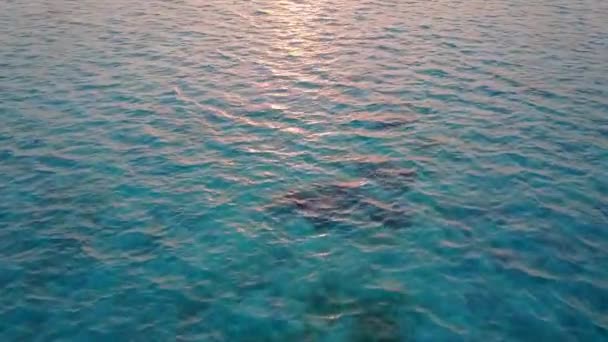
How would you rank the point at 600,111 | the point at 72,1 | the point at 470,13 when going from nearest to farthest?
1. the point at 600,111
2. the point at 470,13
3. the point at 72,1

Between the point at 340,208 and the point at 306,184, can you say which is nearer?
the point at 340,208

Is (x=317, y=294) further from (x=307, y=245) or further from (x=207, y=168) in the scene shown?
(x=207, y=168)

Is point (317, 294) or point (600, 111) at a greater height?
point (600, 111)

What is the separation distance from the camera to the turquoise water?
17.7 meters

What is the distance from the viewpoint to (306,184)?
2358 cm

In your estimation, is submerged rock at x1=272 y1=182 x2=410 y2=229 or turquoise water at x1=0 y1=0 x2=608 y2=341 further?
submerged rock at x1=272 y1=182 x2=410 y2=229

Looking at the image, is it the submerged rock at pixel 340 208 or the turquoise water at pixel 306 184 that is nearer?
the turquoise water at pixel 306 184

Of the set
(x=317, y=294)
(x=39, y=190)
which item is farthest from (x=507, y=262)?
(x=39, y=190)

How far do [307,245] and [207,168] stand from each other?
6.60m

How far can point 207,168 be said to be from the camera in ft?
81.2

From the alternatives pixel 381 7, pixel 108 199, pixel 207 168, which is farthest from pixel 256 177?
pixel 381 7

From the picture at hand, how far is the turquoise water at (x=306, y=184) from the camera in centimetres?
1769

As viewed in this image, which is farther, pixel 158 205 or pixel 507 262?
pixel 158 205

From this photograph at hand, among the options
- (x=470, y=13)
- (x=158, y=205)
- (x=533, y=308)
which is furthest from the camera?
(x=470, y=13)
